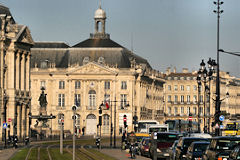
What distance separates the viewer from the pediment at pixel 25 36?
121m

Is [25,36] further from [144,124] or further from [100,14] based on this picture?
[100,14]

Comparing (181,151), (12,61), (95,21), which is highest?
(95,21)

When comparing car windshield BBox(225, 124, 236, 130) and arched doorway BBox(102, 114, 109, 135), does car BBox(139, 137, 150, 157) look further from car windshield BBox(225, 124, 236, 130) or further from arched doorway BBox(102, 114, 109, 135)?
arched doorway BBox(102, 114, 109, 135)

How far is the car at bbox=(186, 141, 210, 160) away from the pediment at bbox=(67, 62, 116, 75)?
123669 millimetres

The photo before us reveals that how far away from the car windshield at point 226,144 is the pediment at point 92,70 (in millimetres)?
128526

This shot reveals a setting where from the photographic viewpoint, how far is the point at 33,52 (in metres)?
169

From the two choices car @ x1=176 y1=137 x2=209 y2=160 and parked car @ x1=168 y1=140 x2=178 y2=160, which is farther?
parked car @ x1=168 y1=140 x2=178 y2=160

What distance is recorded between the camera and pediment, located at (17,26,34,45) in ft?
396

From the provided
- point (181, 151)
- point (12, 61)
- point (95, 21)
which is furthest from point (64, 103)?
point (181, 151)

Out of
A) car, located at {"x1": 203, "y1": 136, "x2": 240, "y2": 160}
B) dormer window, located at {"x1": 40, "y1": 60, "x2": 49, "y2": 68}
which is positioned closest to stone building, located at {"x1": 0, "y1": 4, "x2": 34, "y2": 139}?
dormer window, located at {"x1": 40, "y1": 60, "x2": 49, "y2": 68}

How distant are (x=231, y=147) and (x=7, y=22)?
83.3 meters

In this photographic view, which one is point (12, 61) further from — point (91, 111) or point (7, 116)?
point (91, 111)

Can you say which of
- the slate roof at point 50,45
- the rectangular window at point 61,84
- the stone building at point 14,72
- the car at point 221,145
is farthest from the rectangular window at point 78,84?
the car at point 221,145

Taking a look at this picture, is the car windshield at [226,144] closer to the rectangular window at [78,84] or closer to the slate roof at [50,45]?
the rectangular window at [78,84]
